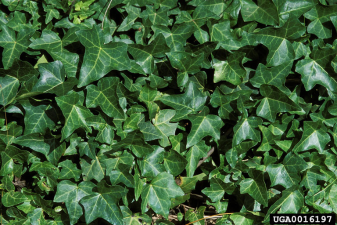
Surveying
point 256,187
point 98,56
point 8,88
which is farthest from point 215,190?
point 8,88

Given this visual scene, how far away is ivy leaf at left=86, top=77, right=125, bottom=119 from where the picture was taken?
5.62 feet

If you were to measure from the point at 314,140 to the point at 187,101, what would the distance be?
844mm

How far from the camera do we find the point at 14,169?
1.97 m

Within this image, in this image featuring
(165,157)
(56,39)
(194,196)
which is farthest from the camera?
(194,196)

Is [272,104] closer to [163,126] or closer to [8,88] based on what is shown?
[163,126]

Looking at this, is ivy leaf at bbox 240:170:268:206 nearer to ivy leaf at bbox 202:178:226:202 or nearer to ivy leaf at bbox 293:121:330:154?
ivy leaf at bbox 202:178:226:202

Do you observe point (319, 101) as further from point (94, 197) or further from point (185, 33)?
point (94, 197)

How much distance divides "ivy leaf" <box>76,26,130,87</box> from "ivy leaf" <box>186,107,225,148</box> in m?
0.52

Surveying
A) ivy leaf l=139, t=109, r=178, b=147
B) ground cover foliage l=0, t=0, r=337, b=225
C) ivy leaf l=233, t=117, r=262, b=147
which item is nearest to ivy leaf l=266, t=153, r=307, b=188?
ground cover foliage l=0, t=0, r=337, b=225

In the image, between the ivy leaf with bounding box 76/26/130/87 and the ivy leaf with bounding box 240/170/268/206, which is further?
the ivy leaf with bounding box 240/170/268/206

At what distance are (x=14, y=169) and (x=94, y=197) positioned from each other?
1.86ft

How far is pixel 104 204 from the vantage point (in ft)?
6.10

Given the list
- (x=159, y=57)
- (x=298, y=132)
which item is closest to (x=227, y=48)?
(x=159, y=57)

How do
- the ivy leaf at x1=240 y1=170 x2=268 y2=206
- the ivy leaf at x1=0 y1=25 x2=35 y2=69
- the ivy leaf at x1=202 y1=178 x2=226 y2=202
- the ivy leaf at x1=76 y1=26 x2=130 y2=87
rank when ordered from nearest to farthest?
the ivy leaf at x1=76 y1=26 x2=130 y2=87 → the ivy leaf at x1=0 y1=25 x2=35 y2=69 → the ivy leaf at x1=240 y1=170 x2=268 y2=206 → the ivy leaf at x1=202 y1=178 x2=226 y2=202
